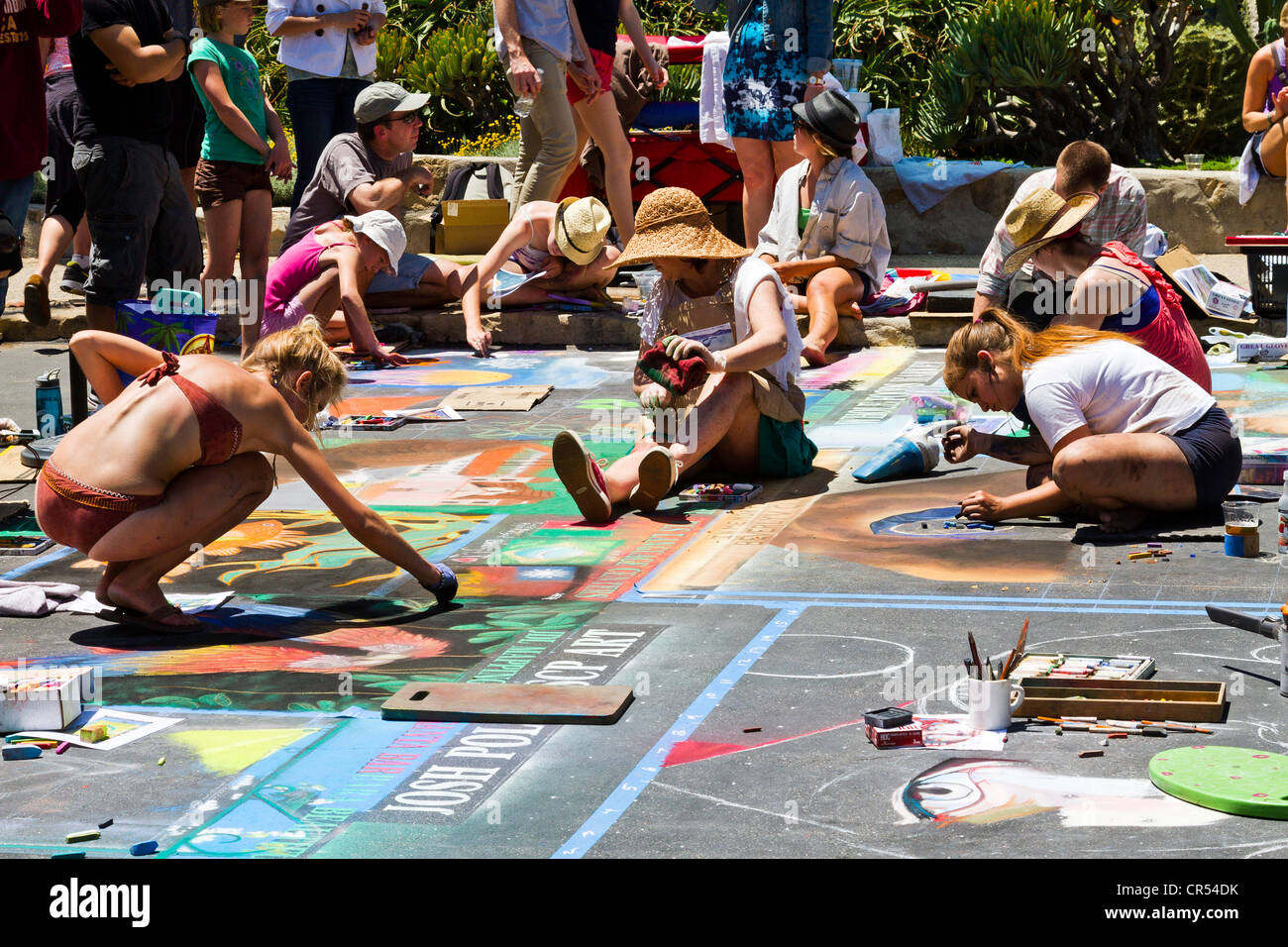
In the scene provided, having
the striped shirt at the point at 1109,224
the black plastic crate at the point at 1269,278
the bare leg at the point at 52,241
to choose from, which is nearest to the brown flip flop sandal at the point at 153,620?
the striped shirt at the point at 1109,224

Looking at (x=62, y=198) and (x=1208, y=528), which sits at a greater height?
(x=62, y=198)

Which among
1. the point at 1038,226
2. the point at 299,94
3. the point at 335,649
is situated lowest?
the point at 335,649

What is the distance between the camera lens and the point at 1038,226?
6.58 meters

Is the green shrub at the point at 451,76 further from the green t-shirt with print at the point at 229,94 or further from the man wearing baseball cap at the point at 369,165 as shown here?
the green t-shirt with print at the point at 229,94

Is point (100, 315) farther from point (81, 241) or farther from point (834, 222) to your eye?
point (834, 222)

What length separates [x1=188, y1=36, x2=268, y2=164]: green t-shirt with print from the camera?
8789 mm

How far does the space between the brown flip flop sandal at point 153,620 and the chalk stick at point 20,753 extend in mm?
972

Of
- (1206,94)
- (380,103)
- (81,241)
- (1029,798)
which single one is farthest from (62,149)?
(1206,94)

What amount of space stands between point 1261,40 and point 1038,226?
25.4 ft

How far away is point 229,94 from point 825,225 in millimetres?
3136

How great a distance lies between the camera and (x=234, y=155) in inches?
348
